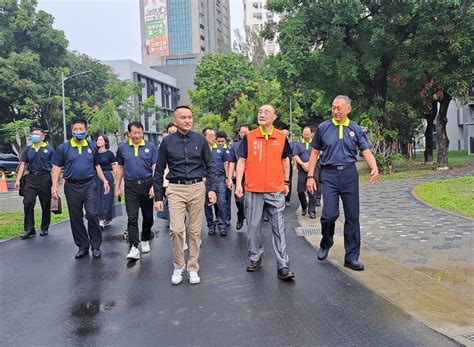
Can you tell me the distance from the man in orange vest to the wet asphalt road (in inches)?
20.1

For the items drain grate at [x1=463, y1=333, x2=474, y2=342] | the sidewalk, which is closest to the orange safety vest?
the sidewalk

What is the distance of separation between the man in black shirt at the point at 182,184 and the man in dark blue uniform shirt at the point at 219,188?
2.84 meters

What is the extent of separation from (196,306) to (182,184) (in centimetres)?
144

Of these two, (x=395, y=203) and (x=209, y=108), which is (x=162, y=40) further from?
(x=395, y=203)

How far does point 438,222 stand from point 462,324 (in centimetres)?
518

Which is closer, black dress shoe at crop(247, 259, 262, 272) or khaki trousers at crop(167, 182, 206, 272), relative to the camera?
khaki trousers at crop(167, 182, 206, 272)

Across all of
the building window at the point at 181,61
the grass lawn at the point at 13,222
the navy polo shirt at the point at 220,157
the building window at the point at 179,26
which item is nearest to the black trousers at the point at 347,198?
the navy polo shirt at the point at 220,157

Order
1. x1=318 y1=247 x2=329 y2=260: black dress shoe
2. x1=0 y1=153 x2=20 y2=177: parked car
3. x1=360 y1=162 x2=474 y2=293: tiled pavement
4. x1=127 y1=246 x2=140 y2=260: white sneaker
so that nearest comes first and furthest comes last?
x1=360 y1=162 x2=474 y2=293: tiled pavement, x1=318 y1=247 x2=329 y2=260: black dress shoe, x1=127 y1=246 x2=140 y2=260: white sneaker, x1=0 y1=153 x2=20 y2=177: parked car

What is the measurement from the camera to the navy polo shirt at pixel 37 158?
8602 mm

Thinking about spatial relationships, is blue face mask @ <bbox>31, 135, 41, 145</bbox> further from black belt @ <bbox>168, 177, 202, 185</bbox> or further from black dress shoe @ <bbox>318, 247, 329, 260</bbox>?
black dress shoe @ <bbox>318, 247, 329, 260</bbox>

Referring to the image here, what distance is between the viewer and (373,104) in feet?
Answer: 66.8

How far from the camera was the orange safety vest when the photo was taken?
5598mm

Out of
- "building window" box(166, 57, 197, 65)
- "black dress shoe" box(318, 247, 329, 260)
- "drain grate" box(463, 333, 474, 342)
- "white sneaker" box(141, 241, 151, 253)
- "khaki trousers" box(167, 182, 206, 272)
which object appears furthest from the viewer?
"building window" box(166, 57, 197, 65)

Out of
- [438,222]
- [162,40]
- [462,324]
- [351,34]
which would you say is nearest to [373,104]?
[351,34]
